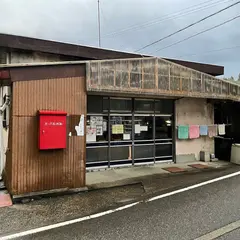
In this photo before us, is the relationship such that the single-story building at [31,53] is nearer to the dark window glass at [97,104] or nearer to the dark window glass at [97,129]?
the dark window glass at [97,104]

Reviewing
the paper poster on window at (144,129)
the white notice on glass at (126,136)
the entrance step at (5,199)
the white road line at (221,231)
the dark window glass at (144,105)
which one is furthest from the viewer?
the paper poster on window at (144,129)

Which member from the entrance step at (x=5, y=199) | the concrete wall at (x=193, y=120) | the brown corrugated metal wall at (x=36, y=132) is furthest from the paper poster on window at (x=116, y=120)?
the entrance step at (x=5, y=199)

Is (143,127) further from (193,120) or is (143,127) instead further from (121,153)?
(193,120)

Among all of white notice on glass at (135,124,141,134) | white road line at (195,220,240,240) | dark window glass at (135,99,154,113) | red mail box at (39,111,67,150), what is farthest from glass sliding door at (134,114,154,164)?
white road line at (195,220,240,240)

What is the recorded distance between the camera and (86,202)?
20.5 feet

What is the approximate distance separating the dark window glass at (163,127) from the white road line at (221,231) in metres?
6.56

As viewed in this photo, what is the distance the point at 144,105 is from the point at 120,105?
3.54 feet

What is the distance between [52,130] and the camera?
655 cm

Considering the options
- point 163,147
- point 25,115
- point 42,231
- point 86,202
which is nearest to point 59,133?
point 25,115

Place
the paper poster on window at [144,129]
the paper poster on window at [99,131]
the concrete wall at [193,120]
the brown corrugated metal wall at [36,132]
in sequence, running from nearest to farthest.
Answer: the brown corrugated metal wall at [36,132] < the paper poster on window at [99,131] < the paper poster on window at [144,129] < the concrete wall at [193,120]

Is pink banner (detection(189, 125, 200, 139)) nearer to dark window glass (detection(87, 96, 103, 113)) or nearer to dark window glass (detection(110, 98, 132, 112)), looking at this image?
dark window glass (detection(110, 98, 132, 112))

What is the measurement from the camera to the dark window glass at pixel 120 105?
10250mm

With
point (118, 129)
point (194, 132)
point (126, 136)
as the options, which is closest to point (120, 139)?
point (126, 136)

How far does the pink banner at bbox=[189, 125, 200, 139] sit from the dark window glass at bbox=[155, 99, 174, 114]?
1.14 metres
